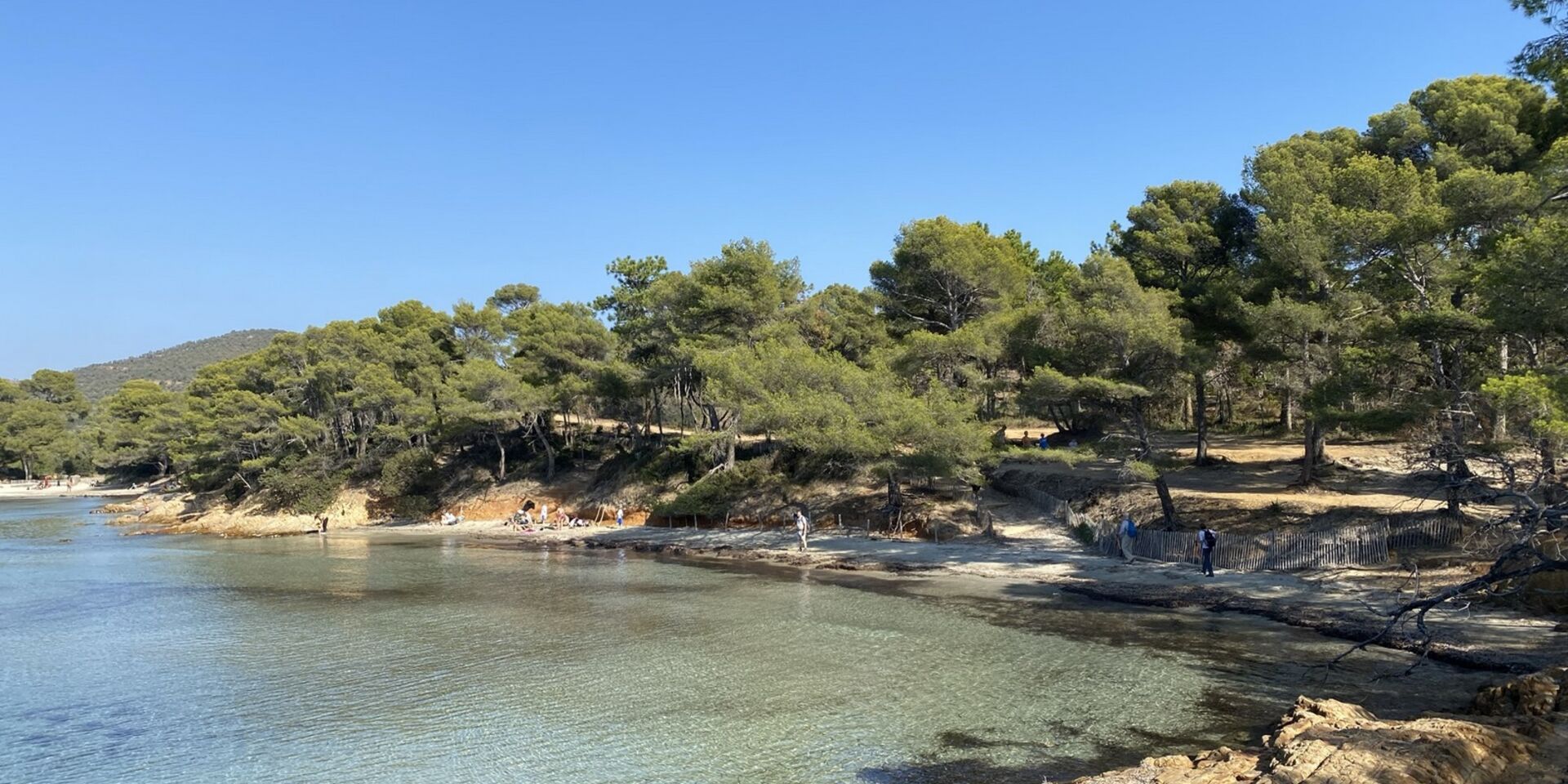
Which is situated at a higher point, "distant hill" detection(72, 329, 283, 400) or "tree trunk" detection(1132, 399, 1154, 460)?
"distant hill" detection(72, 329, 283, 400)

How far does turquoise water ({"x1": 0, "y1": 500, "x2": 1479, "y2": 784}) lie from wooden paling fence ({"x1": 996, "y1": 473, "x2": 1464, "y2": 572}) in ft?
16.2

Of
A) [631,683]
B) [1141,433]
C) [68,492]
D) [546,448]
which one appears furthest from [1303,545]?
[68,492]

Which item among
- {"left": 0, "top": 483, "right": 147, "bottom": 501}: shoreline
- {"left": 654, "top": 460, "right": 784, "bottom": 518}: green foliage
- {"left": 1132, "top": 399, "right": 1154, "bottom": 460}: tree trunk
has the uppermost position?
{"left": 1132, "top": 399, "right": 1154, "bottom": 460}: tree trunk

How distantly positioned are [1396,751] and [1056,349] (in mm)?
20148

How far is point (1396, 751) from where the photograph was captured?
8703 millimetres

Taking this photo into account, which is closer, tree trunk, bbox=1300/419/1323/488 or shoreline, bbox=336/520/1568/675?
shoreline, bbox=336/520/1568/675

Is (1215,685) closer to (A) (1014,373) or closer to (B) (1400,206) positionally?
(B) (1400,206)

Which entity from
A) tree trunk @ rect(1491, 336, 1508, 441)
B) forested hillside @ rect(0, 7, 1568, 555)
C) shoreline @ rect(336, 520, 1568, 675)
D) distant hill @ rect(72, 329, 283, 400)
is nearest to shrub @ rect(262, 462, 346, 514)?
forested hillside @ rect(0, 7, 1568, 555)

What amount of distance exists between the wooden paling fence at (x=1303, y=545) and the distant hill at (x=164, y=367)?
16977 centimetres

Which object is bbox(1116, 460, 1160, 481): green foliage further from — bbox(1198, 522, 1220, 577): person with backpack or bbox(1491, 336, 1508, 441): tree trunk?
bbox(1491, 336, 1508, 441): tree trunk

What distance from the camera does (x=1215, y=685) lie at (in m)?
14.2

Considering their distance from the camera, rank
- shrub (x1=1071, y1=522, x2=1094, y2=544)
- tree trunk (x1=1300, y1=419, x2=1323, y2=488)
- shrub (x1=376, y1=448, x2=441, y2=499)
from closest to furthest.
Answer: tree trunk (x1=1300, y1=419, x2=1323, y2=488), shrub (x1=1071, y1=522, x2=1094, y2=544), shrub (x1=376, y1=448, x2=441, y2=499)

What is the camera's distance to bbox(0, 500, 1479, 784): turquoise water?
11.6 metres

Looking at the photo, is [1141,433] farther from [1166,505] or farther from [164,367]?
[164,367]
